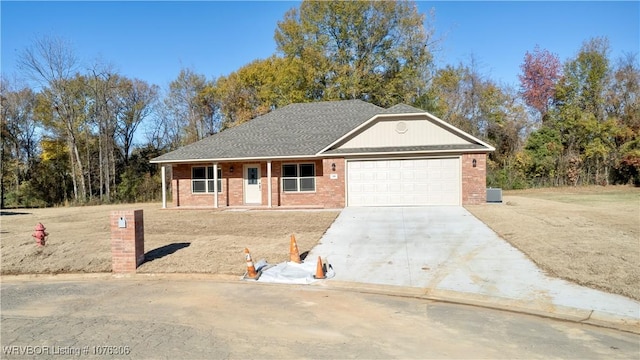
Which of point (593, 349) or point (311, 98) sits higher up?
point (311, 98)

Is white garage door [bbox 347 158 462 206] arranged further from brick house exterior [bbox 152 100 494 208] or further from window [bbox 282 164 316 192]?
window [bbox 282 164 316 192]

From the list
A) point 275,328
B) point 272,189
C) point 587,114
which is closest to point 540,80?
point 587,114

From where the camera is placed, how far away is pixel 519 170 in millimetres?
32812

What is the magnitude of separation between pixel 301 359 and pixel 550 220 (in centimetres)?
1205

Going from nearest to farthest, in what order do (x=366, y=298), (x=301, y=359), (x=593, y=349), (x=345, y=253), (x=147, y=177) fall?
1. (x=301, y=359)
2. (x=593, y=349)
3. (x=366, y=298)
4. (x=345, y=253)
5. (x=147, y=177)

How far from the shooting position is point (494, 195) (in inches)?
776

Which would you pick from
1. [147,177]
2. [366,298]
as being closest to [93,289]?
[366,298]

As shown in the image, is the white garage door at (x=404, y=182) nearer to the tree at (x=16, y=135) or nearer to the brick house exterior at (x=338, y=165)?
the brick house exterior at (x=338, y=165)

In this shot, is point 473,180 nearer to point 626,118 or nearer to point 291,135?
point 291,135

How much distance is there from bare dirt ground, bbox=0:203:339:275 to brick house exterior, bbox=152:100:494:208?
3.10 m

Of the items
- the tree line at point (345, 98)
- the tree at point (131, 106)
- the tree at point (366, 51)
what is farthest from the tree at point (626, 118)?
the tree at point (131, 106)

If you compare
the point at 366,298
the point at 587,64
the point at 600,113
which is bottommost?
the point at 366,298

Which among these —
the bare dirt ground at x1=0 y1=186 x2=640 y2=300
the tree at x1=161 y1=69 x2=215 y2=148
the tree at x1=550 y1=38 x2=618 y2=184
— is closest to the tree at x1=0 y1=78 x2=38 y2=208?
the tree at x1=161 y1=69 x2=215 y2=148

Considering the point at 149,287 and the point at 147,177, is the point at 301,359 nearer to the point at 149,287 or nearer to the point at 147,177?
the point at 149,287
